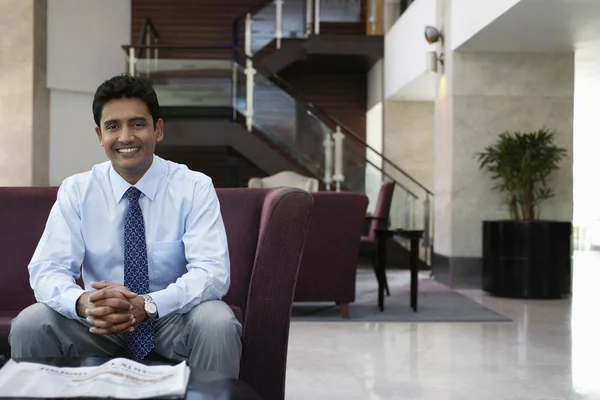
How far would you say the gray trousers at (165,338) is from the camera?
2225mm

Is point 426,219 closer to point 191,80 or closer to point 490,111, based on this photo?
point 490,111

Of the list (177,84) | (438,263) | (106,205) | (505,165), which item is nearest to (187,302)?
(106,205)

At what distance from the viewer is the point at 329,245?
5676 millimetres

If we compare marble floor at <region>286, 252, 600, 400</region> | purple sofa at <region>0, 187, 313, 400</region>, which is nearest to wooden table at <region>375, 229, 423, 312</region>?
marble floor at <region>286, 252, 600, 400</region>

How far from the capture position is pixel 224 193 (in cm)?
306

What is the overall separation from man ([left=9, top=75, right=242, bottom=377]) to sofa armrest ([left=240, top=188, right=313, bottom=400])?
136mm

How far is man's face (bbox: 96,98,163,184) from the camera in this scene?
8.11 feet

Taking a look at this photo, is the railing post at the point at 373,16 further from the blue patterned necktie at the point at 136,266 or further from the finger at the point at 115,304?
the finger at the point at 115,304

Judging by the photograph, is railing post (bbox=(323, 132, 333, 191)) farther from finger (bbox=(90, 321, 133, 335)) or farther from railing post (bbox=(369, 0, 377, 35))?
finger (bbox=(90, 321, 133, 335))

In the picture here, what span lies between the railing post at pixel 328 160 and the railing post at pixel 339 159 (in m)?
0.06

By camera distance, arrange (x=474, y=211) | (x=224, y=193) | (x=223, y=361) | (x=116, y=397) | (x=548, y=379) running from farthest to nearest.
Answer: (x=474, y=211), (x=548, y=379), (x=224, y=193), (x=223, y=361), (x=116, y=397)

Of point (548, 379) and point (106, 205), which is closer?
point (106, 205)

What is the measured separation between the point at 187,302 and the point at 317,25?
10.3 metres

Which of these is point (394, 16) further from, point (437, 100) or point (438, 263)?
point (438, 263)
